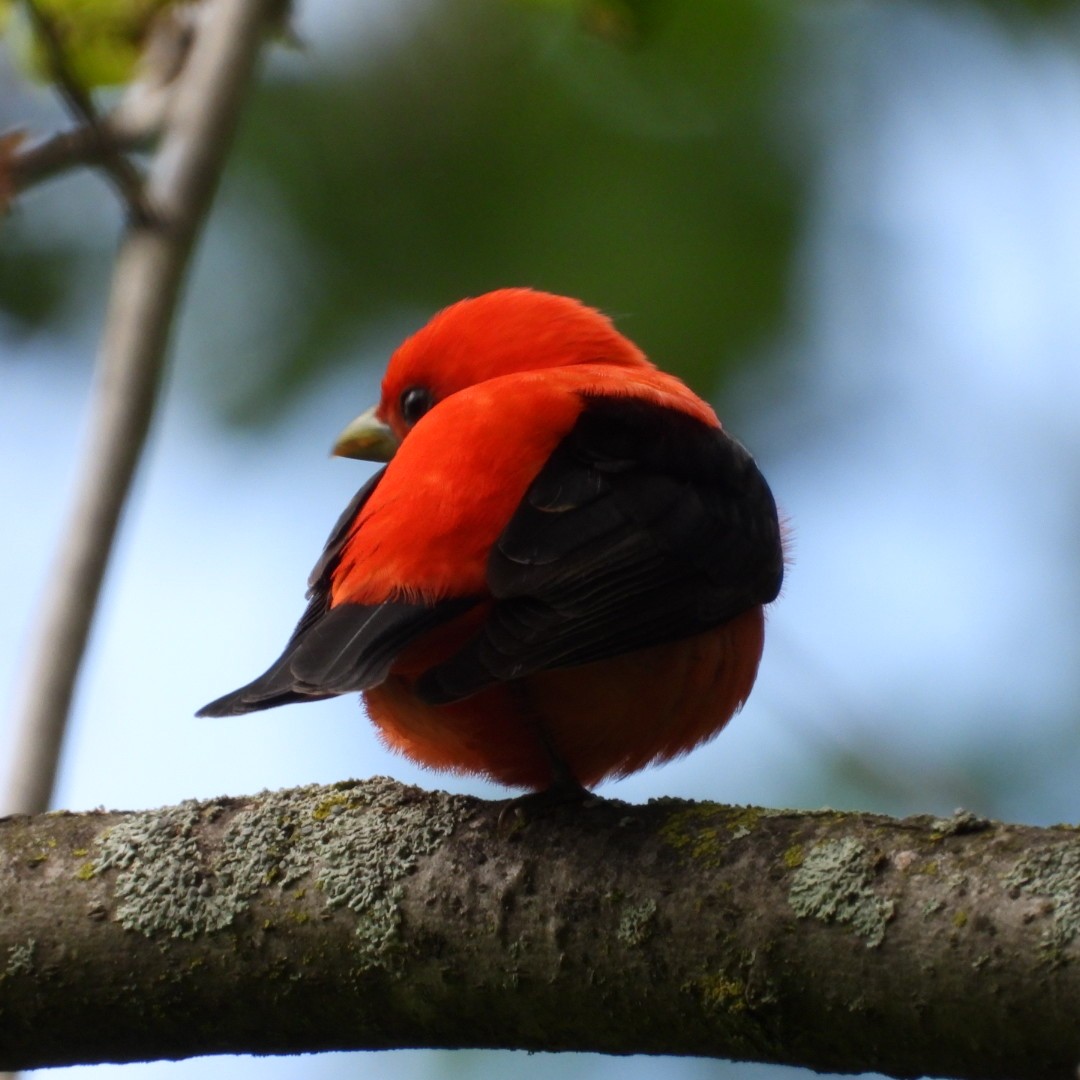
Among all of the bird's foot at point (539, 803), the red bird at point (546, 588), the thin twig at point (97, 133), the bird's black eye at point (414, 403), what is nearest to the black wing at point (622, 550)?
the red bird at point (546, 588)

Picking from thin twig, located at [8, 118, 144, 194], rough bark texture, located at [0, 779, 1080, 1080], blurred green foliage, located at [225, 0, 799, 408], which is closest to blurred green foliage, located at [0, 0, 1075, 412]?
blurred green foliage, located at [225, 0, 799, 408]

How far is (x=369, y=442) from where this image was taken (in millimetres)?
4965

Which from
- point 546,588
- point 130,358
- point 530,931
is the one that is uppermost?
point 130,358

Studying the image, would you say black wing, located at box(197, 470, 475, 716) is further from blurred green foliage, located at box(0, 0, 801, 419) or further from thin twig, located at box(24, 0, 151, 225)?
blurred green foliage, located at box(0, 0, 801, 419)

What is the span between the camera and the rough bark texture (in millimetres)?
2320

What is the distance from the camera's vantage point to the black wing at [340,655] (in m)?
3.04

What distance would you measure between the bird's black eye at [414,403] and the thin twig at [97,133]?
152 cm

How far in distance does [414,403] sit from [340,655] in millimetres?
1931

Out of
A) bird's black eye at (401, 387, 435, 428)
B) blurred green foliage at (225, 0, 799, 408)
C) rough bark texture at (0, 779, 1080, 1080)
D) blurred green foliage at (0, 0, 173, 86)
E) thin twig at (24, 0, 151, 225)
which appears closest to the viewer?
rough bark texture at (0, 779, 1080, 1080)

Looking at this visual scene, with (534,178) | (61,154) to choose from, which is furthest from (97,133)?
(534,178)

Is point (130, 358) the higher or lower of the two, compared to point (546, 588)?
higher

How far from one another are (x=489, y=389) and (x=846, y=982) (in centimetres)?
187

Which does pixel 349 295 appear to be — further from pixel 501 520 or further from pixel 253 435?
pixel 501 520

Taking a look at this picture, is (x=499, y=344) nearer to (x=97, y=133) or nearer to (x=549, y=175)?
(x=97, y=133)
